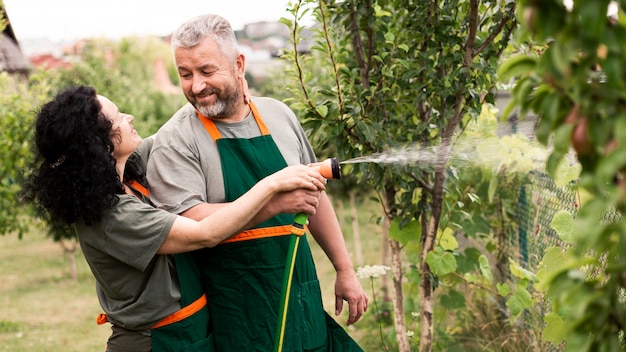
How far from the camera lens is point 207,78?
271cm

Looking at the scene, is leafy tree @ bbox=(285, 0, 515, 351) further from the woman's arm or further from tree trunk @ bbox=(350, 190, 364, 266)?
tree trunk @ bbox=(350, 190, 364, 266)

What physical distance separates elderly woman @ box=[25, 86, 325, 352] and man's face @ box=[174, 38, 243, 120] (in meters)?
0.27

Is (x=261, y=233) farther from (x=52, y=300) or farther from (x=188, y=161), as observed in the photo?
(x=52, y=300)

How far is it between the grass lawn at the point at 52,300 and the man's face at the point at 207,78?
2142 millimetres

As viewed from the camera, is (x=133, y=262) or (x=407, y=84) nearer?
(x=133, y=262)

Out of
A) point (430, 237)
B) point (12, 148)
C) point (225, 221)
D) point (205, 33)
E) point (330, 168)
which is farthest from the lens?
point (12, 148)

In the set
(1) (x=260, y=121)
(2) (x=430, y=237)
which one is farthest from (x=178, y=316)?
(2) (x=430, y=237)

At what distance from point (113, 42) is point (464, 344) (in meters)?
28.7

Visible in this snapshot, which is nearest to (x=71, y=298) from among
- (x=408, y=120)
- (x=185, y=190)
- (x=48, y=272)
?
(x=48, y=272)

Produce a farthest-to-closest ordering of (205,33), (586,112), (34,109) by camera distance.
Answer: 1. (34,109)
2. (205,33)
3. (586,112)

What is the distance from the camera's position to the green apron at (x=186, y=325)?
103 inches

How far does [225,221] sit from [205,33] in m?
0.72

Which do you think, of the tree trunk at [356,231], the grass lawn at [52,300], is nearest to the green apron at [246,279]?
the grass lawn at [52,300]

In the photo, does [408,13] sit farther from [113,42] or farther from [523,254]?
[113,42]
